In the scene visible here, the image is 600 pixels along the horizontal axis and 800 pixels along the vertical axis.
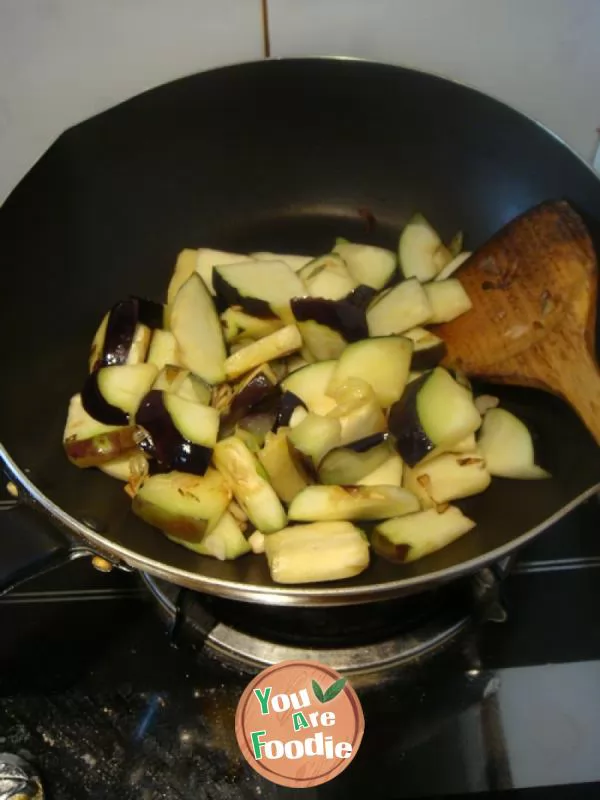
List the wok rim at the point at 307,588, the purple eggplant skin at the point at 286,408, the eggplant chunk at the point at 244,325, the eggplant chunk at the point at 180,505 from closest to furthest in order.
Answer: the wok rim at the point at 307,588
the eggplant chunk at the point at 180,505
the purple eggplant skin at the point at 286,408
the eggplant chunk at the point at 244,325

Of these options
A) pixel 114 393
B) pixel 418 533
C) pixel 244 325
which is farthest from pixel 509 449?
pixel 114 393

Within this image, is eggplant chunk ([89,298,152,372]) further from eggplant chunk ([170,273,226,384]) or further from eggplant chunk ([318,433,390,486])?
eggplant chunk ([318,433,390,486])

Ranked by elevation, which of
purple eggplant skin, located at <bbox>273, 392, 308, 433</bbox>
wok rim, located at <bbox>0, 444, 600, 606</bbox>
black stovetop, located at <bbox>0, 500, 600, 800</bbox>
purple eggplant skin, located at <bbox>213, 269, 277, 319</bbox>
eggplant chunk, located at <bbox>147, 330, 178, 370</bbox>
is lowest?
black stovetop, located at <bbox>0, 500, 600, 800</bbox>

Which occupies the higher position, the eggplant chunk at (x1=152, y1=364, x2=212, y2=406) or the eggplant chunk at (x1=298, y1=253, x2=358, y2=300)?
the eggplant chunk at (x1=298, y1=253, x2=358, y2=300)

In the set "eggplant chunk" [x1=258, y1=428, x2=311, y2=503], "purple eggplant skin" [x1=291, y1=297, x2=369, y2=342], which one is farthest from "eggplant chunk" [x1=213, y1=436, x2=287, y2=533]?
"purple eggplant skin" [x1=291, y1=297, x2=369, y2=342]

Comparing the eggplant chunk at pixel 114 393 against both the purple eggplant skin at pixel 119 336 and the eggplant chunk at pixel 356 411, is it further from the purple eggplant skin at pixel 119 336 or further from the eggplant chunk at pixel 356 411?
the eggplant chunk at pixel 356 411

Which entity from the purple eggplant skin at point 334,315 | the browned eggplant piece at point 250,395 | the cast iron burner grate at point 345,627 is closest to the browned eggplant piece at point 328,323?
the purple eggplant skin at point 334,315

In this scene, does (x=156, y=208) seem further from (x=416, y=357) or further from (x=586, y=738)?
(x=586, y=738)
